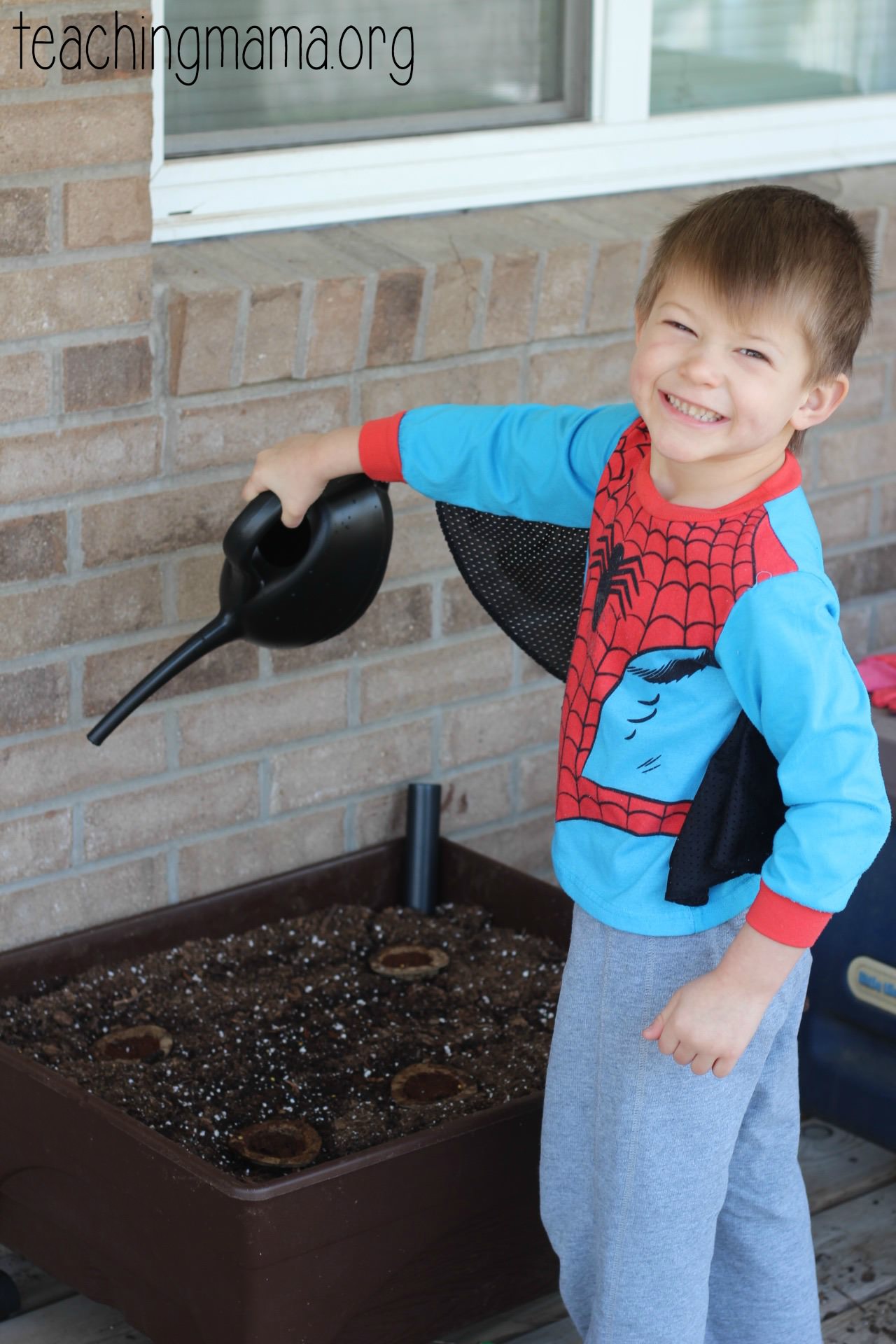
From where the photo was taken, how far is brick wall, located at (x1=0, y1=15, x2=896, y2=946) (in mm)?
1993

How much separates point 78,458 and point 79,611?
18 cm

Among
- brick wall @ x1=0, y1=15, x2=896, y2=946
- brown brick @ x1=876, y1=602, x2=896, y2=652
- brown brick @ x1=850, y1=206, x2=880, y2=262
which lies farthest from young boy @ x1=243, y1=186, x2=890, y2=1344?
brown brick @ x1=876, y1=602, x2=896, y2=652

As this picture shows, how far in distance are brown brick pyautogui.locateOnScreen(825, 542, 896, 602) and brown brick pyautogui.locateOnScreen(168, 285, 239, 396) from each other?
1106mm

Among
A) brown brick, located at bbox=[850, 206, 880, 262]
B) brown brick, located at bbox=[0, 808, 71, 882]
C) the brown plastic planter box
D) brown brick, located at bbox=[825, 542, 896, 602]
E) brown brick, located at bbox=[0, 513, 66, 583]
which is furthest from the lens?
brown brick, located at bbox=[825, 542, 896, 602]

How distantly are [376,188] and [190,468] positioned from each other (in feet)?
1.54

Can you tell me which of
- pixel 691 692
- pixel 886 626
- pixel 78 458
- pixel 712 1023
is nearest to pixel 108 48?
pixel 78 458

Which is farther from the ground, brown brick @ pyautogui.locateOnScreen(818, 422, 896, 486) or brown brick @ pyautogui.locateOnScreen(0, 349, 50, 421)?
brown brick @ pyautogui.locateOnScreen(0, 349, 50, 421)

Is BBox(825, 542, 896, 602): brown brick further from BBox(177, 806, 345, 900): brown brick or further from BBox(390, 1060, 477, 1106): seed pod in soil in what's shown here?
BBox(390, 1060, 477, 1106): seed pod in soil

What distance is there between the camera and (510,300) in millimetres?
2320

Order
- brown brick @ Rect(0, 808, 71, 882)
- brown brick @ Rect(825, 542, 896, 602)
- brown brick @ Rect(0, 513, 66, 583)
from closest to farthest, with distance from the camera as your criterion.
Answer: brown brick @ Rect(0, 513, 66, 583) → brown brick @ Rect(0, 808, 71, 882) → brown brick @ Rect(825, 542, 896, 602)

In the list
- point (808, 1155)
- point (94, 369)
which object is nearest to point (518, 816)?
point (808, 1155)

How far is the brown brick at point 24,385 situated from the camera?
1.96 m

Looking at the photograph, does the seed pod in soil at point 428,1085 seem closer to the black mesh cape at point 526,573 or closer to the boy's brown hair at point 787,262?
the black mesh cape at point 526,573

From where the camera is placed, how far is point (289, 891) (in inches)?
94.5
